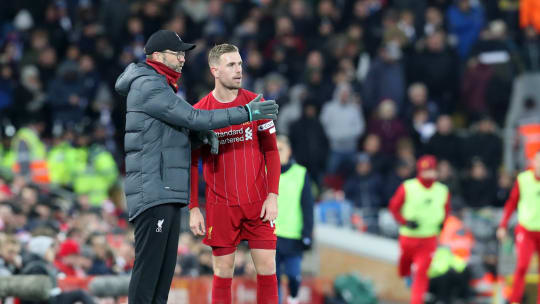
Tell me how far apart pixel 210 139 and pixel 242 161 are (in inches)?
15.0

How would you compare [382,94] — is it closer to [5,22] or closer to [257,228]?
[5,22]

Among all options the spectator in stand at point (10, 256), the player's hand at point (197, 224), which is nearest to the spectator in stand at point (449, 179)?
the spectator in stand at point (10, 256)

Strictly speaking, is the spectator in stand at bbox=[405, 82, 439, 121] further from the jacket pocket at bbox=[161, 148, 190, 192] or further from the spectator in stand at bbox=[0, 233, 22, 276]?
the jacket pocket at bbox=[161, 148, 190, 192]

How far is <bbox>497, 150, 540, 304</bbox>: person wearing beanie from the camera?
13411 millimetres

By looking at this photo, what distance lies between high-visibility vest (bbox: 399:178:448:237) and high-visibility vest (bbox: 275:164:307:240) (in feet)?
8.87

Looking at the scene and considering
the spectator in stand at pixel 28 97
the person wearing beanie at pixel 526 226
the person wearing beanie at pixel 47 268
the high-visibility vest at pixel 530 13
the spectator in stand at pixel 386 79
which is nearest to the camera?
the person wearing beanie at pixel 47 268

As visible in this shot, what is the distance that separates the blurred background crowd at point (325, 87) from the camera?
18266 millimetres

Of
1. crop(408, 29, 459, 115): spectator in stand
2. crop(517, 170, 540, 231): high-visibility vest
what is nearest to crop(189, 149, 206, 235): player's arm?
crop(517, 170, 540, 231): high-visibility vest

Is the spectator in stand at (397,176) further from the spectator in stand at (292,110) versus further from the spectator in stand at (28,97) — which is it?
the spectator in stand at (28,97)

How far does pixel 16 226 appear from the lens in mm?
14273

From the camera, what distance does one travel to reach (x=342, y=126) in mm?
19016

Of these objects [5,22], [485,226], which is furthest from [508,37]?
[5,22]

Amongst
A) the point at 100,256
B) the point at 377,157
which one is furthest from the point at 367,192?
the point at 100,256

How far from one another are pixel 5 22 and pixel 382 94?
796 centimetres
